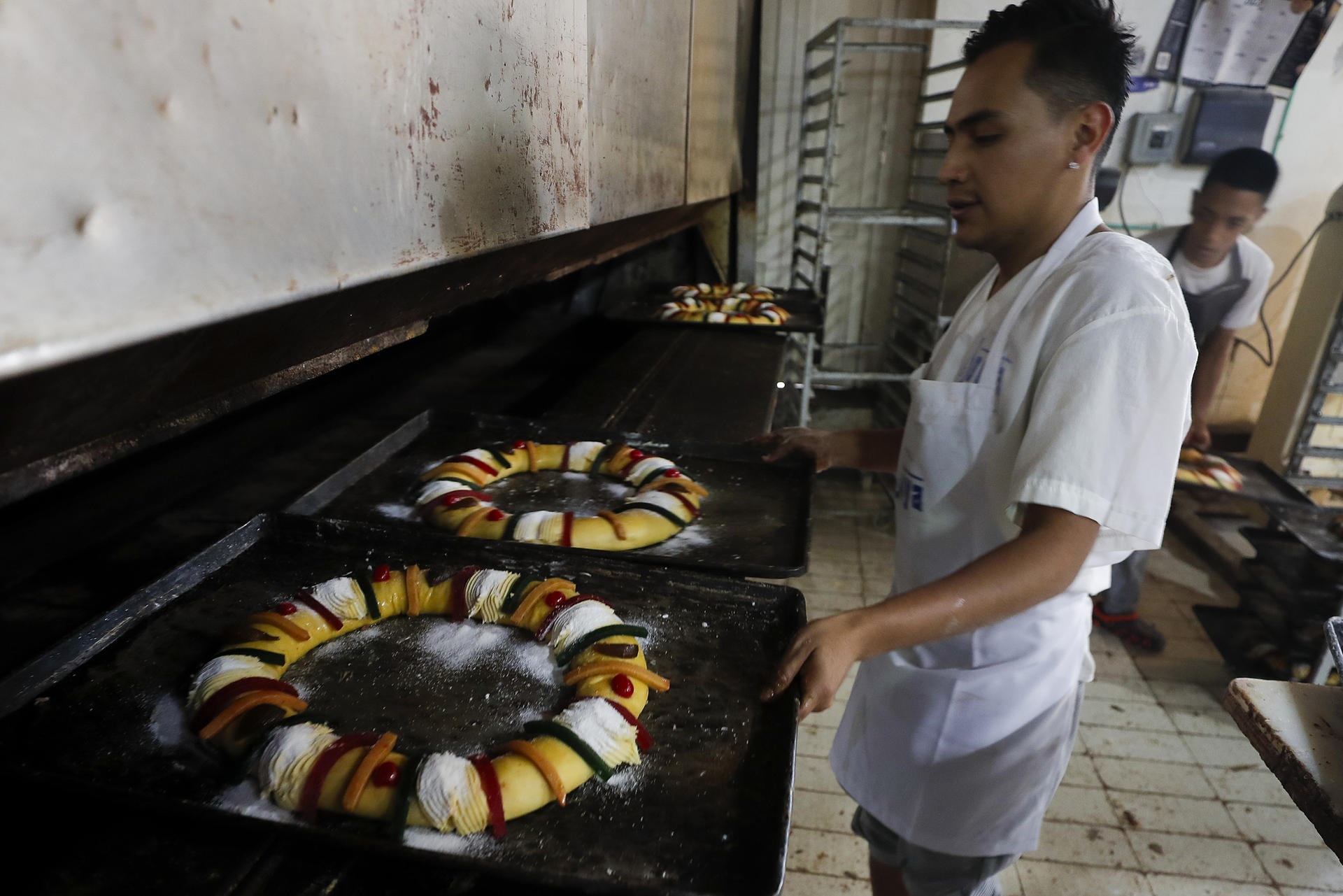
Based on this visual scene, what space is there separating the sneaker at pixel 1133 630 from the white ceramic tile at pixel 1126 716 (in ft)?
1.42

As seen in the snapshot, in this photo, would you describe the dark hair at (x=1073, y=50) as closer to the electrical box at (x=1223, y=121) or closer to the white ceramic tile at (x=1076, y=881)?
the white ceramic tile at (x=1076, y=881)

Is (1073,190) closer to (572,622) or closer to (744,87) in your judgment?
(572,622)

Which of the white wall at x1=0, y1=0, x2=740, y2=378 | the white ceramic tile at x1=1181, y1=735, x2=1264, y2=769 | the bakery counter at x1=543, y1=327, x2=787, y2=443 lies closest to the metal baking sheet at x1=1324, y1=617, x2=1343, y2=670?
the bakery counter at x1=543, y1=327, x2=787, y2=443

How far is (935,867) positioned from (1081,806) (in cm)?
124

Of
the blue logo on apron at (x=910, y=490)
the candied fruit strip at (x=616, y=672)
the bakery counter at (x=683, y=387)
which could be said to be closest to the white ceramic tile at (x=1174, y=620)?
the bakery counter at (x=683, y=387)

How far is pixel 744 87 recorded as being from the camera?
4.61 meters

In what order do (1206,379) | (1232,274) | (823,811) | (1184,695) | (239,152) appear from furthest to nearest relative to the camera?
(1206,379), (1232,274), (1184,695), (823,811), (239,152)

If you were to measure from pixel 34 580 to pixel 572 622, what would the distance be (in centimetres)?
91

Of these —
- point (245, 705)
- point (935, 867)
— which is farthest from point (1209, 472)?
point (245, 705)

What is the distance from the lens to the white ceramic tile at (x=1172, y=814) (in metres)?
2.39

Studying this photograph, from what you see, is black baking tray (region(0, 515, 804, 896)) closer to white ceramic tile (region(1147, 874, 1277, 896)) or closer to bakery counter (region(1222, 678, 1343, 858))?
bakery counter (region(1222, 678, 1343, 858))

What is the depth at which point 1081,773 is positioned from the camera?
8.52 feet

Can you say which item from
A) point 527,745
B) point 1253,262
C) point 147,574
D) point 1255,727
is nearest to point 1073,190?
point 1255,727

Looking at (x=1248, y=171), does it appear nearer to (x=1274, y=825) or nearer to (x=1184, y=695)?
(x=1184, y=695)
